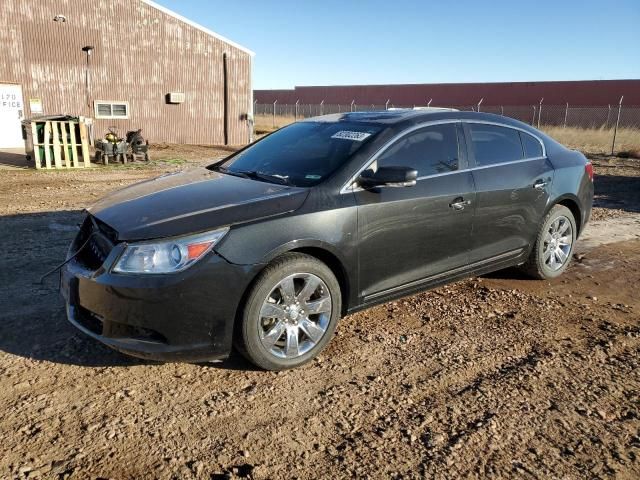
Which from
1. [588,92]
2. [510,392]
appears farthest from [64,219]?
[588,92]

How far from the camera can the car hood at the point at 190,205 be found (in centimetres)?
318

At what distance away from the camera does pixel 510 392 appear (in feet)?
10.7

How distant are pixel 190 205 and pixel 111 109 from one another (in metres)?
19.7

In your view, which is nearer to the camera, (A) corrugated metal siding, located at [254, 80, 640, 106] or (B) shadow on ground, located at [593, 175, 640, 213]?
(B) shadow on ground, located at [593, 175, 640, 213]

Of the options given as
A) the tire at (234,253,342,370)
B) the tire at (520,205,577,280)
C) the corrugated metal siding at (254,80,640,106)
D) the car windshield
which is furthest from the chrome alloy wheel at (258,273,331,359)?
the corrugated metal siding at (254,80,640,106)

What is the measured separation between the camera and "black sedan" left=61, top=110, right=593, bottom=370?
3.11 meters

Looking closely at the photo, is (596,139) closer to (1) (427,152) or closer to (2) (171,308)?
(1) (427,152)

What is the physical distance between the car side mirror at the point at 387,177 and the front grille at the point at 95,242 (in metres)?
1.69

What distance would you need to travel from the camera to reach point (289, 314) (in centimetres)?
343

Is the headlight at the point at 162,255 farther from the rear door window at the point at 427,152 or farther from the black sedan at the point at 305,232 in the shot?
the rear door window at the point at 427,152

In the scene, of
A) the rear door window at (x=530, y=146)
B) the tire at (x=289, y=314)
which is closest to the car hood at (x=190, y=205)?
the tire at (x=289, y=314)

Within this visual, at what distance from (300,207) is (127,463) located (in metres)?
1.75

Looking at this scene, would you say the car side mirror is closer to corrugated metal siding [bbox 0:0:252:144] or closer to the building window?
corrugated metal siding [bbox 0:0:252:144]

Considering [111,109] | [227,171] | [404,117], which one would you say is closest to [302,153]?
[227,171]
